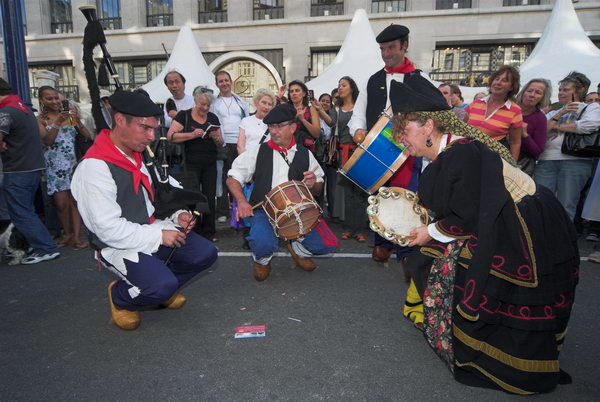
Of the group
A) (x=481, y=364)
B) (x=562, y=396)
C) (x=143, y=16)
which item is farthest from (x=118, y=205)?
(x=143, y=16)

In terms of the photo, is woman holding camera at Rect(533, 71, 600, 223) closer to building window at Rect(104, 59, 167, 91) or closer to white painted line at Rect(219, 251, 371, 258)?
white painted line at Rect(219, 251, 371, 258)

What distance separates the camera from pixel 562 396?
233 centimetres

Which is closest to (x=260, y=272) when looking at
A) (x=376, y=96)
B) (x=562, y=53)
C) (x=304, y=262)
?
(x=304, y=262)

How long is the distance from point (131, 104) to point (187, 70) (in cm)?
1304

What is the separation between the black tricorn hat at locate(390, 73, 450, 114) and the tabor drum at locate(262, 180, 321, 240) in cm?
135

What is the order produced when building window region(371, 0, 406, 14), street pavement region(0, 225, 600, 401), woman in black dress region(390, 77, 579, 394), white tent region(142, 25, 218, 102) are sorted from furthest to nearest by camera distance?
building window region(371, 0, 406, 14) → white tent region(142, 25, 218, 102) → street pavement region(0, 225, 600, 401) → woman in black dress region(390, 77, 579, 394)

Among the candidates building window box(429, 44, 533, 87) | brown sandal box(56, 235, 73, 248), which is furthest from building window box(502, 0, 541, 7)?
brown sandal box(56, 235, 73, 248)

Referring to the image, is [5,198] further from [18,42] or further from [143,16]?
[143,16]

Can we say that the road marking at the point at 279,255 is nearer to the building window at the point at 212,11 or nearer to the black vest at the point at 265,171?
the black vest at the point at 265,171

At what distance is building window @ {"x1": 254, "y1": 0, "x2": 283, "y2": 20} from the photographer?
2081 centimetres

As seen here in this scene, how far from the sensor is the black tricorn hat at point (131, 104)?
282 cm

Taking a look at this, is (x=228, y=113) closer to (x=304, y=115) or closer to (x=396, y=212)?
(x=304, y=115)

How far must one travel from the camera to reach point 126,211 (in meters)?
2.95

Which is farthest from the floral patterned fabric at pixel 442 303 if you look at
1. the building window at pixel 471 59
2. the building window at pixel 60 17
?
the building window at pixel 60 17
